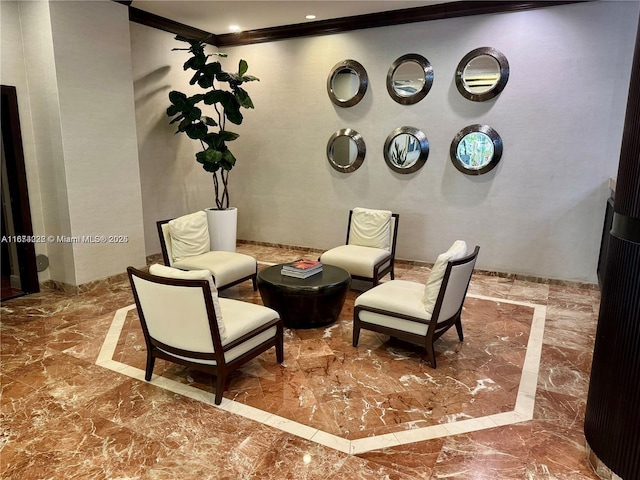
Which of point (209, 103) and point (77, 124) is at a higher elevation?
point (209, 103)

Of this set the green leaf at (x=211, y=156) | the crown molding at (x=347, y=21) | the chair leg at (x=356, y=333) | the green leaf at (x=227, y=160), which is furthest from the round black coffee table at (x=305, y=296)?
the crown molding at (x=347, y=21)

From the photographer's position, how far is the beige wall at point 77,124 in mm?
4406

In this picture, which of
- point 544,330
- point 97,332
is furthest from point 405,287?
point 97,332

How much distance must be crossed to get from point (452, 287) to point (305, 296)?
1250 millimetres

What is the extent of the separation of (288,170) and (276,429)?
4727mm

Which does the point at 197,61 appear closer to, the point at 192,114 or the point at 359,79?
the point at 192,114

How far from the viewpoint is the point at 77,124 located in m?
4.57

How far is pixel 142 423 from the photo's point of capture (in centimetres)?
255

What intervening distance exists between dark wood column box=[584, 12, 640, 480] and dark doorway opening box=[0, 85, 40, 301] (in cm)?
525

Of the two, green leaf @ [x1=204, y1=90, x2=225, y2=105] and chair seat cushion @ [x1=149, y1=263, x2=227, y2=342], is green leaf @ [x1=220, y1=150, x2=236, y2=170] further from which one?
chair seat cushion @ [x1=149, y1=263, x2=227, y2=342]

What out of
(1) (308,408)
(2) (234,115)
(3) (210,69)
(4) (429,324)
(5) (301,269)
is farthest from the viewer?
(2) (234,115)

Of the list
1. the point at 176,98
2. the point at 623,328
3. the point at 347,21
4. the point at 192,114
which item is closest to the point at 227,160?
the point at 192,114

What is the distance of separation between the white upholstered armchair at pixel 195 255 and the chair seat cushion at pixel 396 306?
1.60 meters

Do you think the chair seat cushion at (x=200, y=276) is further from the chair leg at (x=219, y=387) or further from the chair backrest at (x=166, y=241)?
the chair backrest at (x=166, y=241)
